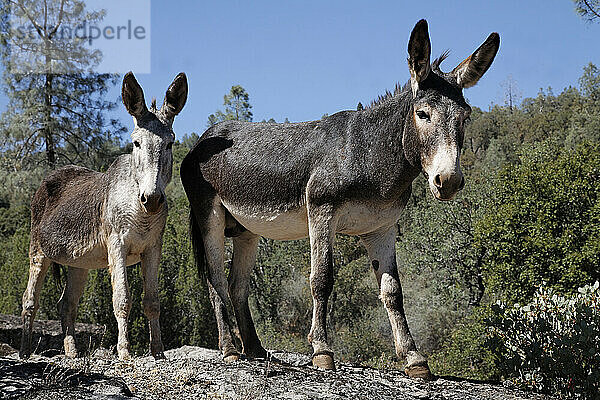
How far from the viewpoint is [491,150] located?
42812 millimetres

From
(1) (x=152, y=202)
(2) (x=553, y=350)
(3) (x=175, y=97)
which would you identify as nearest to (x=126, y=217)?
(1) (x=152, y=202)

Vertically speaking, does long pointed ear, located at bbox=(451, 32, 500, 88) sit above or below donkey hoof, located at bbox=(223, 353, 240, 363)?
above

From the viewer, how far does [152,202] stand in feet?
18.7

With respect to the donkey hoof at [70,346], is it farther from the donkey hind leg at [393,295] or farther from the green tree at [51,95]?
the green tree at [51,95]

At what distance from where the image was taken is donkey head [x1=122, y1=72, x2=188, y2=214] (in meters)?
5.77

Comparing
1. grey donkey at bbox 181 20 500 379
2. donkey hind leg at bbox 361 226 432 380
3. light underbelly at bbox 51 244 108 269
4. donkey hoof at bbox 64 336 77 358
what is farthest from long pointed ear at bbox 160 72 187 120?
donkey hoof at bbox 64 336 77 358

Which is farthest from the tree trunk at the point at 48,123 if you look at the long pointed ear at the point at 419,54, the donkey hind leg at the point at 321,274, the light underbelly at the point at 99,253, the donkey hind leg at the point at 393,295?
the long pointed ear at the point at 419,54

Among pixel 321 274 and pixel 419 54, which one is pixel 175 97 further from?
pixel 419 54

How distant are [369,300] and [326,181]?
2009cm

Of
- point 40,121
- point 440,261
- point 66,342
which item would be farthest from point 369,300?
point 66,342

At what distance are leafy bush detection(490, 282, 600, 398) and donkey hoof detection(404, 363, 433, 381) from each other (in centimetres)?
133

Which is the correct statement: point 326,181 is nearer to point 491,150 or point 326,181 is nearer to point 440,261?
point 440,261

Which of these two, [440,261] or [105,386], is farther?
[440,261]

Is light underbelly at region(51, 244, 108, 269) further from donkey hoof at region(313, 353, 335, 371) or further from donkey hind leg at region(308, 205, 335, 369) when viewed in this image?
donkey hoof at region(313, 353, 335, 371)
